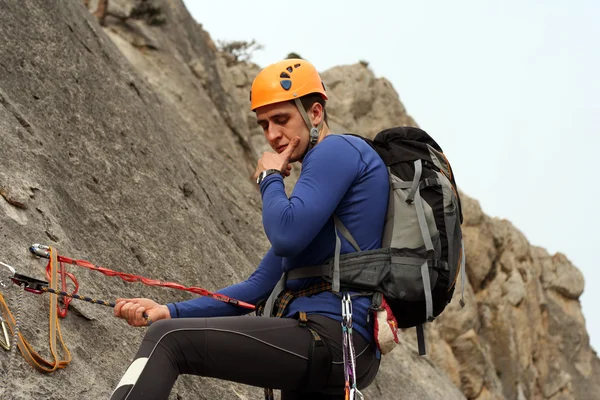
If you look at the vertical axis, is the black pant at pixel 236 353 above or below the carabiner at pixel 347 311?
below

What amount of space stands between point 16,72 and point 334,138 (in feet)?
17.7

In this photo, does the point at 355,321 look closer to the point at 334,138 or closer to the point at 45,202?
the point at 334,138

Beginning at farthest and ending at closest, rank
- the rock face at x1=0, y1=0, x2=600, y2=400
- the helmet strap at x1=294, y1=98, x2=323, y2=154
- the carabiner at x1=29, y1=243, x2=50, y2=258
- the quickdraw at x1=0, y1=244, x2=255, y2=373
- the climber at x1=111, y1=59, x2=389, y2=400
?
the rock face at x1=0, y1=0, x2=600, y2=400
the carabiner at x1=29, y1=243, x2=50, y2=258
the quickdraw at x1=0, y1=244, x2=255, y2=373
the helmet strap at x1=294, y1=98, x2=323, y2=154
the climber at x1=111, y1=59, x2=389, y2=400

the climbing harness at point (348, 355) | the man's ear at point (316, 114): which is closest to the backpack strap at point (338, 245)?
the climbing harness at point (348, 355)

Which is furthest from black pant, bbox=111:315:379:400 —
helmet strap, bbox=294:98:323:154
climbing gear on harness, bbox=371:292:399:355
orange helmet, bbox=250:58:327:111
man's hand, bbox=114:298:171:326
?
orange helmet, bbox=250:58:327:111

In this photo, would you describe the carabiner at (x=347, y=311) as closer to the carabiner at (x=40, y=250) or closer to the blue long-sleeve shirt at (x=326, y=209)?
the blue long-sleeve shirt at (x=326, y=209)

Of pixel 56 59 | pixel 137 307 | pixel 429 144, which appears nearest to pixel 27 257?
pixel 137 307

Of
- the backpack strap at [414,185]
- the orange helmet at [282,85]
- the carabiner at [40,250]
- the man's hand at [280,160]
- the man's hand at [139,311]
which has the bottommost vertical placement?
the man's hand at [139,311]

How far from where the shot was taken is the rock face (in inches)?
257

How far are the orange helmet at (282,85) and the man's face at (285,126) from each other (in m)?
0.05

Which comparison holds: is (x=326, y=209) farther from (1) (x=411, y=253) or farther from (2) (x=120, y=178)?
(2) (x=120, y=178)

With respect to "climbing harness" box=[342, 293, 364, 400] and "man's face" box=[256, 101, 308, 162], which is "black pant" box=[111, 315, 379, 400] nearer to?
"climbing harness" box=[342, 293, 364, 400]

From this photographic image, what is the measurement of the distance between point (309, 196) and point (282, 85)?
0.89 meters

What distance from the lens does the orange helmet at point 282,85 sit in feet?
17.1
